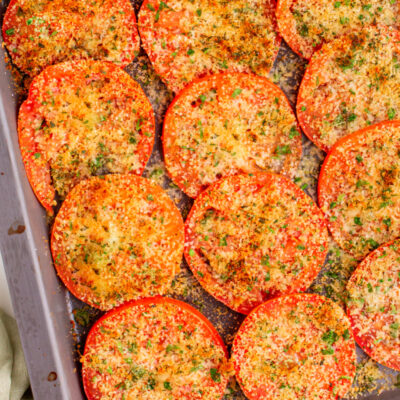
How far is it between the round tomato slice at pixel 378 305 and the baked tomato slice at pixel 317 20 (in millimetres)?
1017

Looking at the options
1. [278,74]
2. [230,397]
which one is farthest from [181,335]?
[278,74]

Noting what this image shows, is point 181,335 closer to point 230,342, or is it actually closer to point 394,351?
point 230,342

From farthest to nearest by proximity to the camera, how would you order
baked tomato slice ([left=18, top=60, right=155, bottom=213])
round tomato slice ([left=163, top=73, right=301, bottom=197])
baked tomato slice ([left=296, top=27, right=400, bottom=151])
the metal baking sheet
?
baked tomato slice ([left=296, top=27, right=400, bottom=151]) → round tomato slice ([left=163, top=73, right=301, bottom=197]) → baked tomato slice ([left=18, top=60, right=155, bottom=213]) → the metal baking sheet

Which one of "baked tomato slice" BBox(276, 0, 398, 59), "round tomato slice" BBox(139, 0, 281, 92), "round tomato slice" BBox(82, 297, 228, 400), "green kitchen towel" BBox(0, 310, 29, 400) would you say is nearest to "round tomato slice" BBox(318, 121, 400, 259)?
"baked tomato slice" BBox(276, 0, 398, 59)

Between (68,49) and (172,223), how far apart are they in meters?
0.89

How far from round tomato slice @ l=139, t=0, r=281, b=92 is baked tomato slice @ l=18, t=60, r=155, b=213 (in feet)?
0.62

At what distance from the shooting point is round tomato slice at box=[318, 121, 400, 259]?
2.15m

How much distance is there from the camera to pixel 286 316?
6.84ft

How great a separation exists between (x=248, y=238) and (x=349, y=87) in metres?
0.86

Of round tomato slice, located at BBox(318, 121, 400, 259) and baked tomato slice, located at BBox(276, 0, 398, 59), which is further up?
baked tomato slice, located at BBox(276, 0, 398, 59)

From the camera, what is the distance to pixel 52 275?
1.95 meters

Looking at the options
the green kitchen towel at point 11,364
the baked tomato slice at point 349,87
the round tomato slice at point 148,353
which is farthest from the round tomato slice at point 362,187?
the green kitchen towel at point 11,364

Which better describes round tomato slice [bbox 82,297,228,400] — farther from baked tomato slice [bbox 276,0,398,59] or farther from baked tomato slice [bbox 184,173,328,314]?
baked tomato slice [bbox 276,0,398,59]

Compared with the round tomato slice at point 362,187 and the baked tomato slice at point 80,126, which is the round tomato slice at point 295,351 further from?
the baked tomato slice at point 80,126
